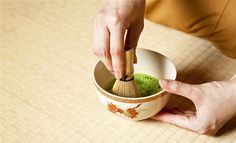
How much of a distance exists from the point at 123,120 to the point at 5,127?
0.93 feet

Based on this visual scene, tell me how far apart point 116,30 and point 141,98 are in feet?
0.51

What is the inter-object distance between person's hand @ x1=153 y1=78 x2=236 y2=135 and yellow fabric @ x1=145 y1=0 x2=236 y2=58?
262 mm

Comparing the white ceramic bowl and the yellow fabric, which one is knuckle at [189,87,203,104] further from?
the yellow fabric

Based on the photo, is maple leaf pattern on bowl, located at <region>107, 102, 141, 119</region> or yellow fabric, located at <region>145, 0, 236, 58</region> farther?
yellow fabric, located at <region>145, 0, 236, 58</region>

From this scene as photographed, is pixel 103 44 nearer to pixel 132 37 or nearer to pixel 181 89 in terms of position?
pixel 132 37

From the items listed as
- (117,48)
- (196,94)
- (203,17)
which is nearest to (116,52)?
(117,48)

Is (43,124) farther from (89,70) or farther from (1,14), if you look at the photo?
Result: (1,14)

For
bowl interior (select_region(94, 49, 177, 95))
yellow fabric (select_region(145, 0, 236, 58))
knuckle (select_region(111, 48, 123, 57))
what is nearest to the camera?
knuckle (select_region(111, 48, 123, 57))

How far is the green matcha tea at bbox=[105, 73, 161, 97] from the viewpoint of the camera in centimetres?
99

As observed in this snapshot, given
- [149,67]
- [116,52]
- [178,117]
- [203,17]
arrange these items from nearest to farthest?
[116,52] < [178,117] < [149,67] < [203,17]

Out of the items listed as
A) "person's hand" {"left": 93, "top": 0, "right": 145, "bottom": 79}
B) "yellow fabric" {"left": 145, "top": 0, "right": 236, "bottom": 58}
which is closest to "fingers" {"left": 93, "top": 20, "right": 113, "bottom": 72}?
"person's hand" {"left": 93, "top": 0, "right": 145, "bottom": 79}

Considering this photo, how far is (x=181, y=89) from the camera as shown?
90 centimetres

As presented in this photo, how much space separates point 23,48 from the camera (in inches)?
47.4

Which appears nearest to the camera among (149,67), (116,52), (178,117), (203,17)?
(116,52)
